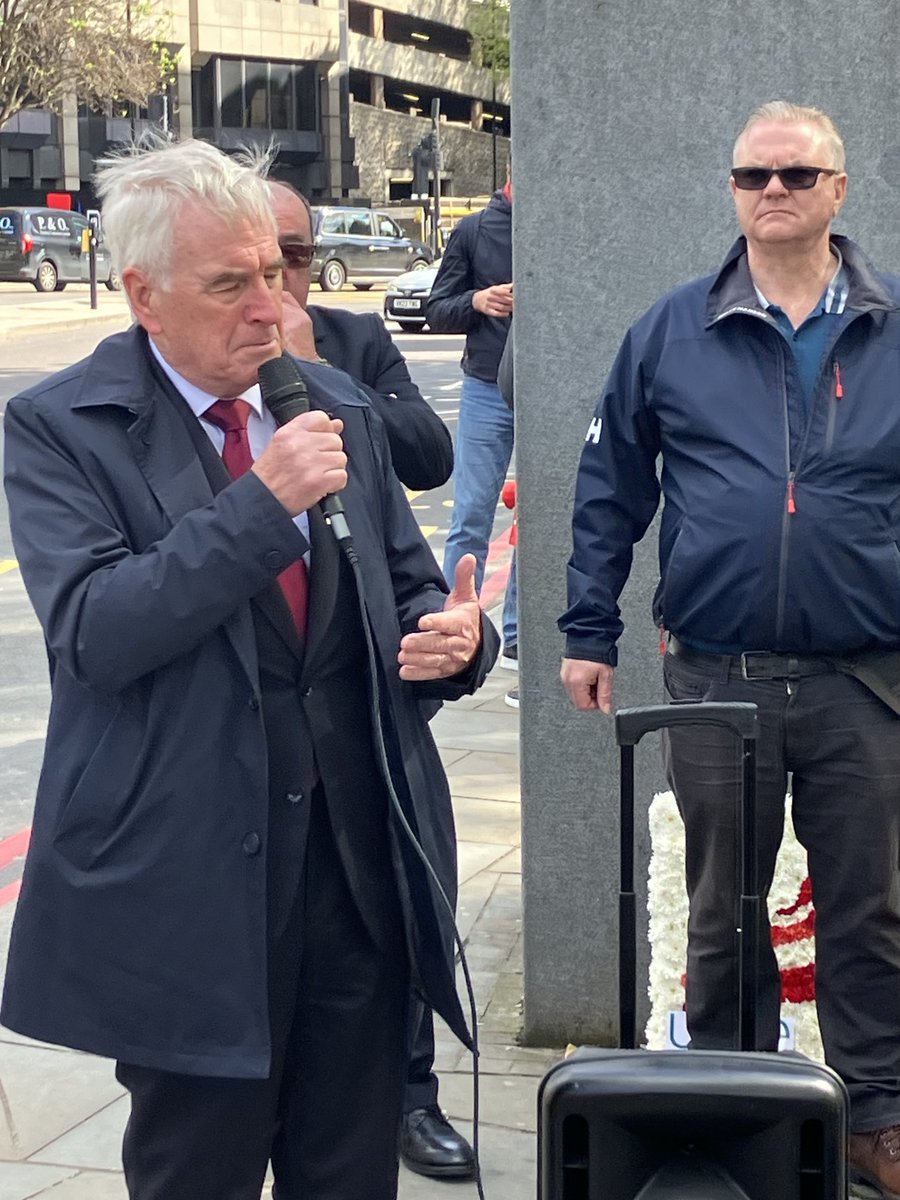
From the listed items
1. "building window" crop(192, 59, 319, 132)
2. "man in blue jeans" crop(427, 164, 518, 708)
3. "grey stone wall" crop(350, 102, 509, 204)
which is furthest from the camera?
"grey stone wall" crop(350, 102, 509, 204)

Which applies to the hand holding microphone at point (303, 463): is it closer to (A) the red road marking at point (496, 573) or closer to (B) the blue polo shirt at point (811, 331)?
(B) the blue polo shirt at point (811, 331)

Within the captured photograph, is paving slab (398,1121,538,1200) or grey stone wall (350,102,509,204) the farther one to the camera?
grey stone wall (350,102,509,204)

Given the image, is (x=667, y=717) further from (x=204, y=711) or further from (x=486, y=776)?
(x=486, y=776)

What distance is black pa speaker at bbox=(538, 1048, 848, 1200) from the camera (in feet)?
7.15

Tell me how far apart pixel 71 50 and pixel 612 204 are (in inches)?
1430

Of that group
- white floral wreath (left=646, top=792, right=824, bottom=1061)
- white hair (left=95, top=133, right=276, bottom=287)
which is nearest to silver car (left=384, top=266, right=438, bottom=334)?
white floral wreath (left=646, top=792, right=824, bottom=1061)

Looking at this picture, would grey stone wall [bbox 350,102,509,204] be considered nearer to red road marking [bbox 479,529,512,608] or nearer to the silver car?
the silver car

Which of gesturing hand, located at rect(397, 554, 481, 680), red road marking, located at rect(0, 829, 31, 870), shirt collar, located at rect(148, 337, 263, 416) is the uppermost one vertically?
shirt collar, located at rect(148, 337, 263, 416)

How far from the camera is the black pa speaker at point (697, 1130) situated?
2.18 meters

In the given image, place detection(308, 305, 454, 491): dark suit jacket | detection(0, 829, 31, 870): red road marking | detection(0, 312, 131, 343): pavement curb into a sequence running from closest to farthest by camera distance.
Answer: detection(308, 305, 454, 491): dark suit jacket → detection(0, 829, 31, 870): red road marking → detection(0, 312, 131, 343): pavement curb

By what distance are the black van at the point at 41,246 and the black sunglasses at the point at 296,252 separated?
34542mm

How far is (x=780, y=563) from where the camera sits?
335 centimetres

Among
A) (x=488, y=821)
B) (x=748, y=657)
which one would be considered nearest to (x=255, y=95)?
(x=488, y=821)

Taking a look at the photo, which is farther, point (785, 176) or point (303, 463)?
point (785, 176)
